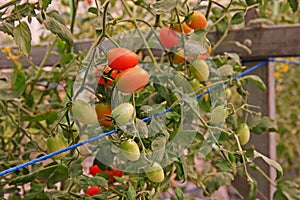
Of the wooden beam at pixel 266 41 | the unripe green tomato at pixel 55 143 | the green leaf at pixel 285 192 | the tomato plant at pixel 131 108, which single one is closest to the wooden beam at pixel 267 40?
the wooden beam at pixel 266 41

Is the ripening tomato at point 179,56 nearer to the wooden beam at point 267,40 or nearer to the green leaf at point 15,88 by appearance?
the green leaf at point 15,88

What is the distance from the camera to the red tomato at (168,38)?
0.69 m

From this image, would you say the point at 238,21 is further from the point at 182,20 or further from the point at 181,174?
the point at 181,174

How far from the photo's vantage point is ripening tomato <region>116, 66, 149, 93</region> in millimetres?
563

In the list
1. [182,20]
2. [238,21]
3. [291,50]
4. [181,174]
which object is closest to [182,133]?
[181,174]

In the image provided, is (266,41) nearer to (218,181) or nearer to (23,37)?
(218,181)

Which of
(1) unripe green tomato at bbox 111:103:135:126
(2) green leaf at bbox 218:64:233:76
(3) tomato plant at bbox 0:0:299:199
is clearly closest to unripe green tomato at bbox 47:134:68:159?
(3) tomato plant at bbox 0:0:299:199

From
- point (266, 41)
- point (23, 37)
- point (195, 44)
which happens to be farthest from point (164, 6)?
point (266, 41)

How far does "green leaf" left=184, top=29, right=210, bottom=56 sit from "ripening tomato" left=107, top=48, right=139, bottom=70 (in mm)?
105

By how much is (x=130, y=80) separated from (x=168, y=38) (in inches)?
6.3

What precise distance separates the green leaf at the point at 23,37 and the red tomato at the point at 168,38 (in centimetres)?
20

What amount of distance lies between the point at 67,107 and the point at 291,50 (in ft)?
2.24

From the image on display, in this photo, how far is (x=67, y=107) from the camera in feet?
1.86

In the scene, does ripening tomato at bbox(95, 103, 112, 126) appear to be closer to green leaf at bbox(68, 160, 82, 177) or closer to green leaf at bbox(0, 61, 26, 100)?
green leaf at bbox(68, 160, 82, 177)
